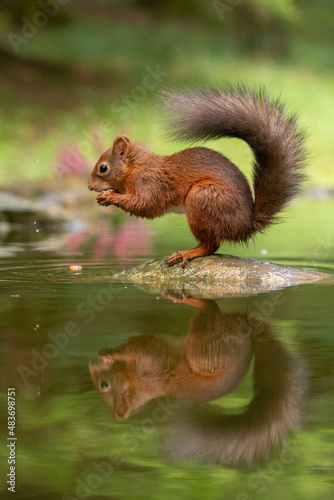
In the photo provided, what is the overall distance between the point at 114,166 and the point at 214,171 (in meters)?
0.66

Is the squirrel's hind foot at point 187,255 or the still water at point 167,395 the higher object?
the squirrel's hind foot at point 187,255

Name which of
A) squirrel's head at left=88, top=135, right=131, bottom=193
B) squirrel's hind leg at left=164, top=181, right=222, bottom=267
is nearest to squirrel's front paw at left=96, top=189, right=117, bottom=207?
squirrel's head at left=88, top=135, right=131, bottom=193

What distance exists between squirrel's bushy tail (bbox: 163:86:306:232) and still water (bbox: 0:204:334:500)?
71 cm

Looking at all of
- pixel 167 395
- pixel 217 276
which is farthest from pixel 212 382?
pixel 217 276

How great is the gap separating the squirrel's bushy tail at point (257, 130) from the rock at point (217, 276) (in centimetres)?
25

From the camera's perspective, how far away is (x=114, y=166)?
17.6 feet

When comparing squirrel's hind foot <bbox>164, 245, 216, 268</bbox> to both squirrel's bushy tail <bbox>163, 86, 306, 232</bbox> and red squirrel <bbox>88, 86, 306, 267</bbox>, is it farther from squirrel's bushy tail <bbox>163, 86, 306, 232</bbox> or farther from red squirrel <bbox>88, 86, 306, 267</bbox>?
squirrel's bushy tail <bbox>163, 86, 306, 232</bbox>

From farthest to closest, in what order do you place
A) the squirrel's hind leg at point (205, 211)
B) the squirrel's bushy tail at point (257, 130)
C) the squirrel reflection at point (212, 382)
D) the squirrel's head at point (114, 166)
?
the squirrel's head at point (114, 166) → the squirrel's bushy tail at point (257, 130) → the squirrel's hind leg at point (205, 211) → the squirrel reflection at point (212, 382)

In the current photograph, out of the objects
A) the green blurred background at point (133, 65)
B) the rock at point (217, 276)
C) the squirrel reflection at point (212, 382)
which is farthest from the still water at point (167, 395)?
the green blurred background at point (133, 65)

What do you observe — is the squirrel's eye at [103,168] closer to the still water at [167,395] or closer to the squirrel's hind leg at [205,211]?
the squirrel's hind leg at [205,211]

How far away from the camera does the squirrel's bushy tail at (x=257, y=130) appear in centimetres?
510

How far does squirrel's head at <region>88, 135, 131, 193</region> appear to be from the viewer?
536cm

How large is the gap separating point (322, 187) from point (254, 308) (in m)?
11.1

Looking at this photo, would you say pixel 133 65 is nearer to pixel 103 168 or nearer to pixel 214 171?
pixel 103 168
